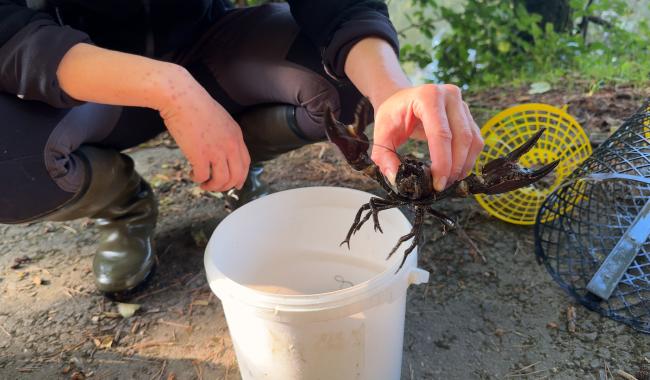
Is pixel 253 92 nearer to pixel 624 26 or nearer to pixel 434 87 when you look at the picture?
pixel 434 87

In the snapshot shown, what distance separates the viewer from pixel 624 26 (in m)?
3.31

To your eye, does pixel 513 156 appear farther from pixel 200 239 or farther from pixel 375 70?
pixel 200 239

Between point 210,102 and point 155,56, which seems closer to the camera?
point 210,102

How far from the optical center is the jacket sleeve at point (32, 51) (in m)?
1.21

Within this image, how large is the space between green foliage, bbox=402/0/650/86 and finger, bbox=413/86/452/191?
219cm

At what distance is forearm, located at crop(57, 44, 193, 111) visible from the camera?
3.99 feet

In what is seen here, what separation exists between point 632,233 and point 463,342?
27.3 inches

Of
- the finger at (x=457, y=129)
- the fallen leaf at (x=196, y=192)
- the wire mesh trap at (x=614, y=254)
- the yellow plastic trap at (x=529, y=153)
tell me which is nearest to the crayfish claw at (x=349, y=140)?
the finger at (x=457, y=129)

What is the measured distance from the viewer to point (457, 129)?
1.05 m

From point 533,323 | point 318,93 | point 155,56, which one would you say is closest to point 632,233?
point 533,323

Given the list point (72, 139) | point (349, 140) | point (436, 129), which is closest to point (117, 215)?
point (72, 139)

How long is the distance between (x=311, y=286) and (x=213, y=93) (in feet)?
2.63

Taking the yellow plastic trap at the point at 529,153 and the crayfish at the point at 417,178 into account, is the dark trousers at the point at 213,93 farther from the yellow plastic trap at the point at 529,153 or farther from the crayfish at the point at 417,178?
the yellow plastic trap at the point at 529,153

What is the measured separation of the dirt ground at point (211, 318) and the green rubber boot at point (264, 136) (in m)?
0.21
